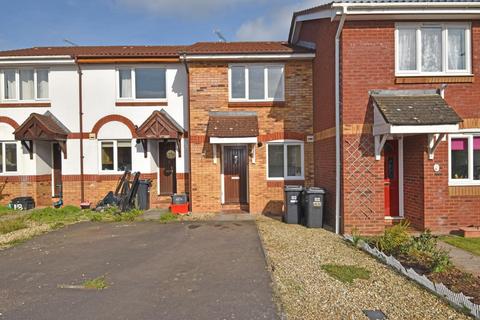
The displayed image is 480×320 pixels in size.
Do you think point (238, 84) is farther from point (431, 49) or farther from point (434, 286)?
point (434, 286)

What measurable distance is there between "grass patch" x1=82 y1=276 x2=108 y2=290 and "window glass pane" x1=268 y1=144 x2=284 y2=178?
7.34 meters

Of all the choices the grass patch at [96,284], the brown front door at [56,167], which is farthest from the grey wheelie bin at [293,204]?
the brown front door at [56,167]

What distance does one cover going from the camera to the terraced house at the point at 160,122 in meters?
11.6

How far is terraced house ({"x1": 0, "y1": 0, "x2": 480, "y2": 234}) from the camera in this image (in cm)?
851

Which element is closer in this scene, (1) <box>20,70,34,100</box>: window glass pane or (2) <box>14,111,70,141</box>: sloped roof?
(2) <box>14,111,70,141</box>: sloped roof

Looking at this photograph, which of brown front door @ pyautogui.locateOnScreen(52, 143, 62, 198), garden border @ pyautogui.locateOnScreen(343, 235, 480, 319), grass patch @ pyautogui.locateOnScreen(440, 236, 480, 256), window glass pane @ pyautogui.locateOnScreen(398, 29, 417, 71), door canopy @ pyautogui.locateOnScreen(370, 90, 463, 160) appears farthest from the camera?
brown front door @ pyautogui.locateOnScreen(52, 143, 62, 198)

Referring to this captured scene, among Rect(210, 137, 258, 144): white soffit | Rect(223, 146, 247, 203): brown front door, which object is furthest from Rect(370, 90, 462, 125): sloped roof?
Rect(223, 146, 247, 203): brown front door

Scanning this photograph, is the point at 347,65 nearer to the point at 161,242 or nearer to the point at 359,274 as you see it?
the point at 359,274

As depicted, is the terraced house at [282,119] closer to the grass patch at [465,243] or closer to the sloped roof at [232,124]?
the sloped roof at [232,124]

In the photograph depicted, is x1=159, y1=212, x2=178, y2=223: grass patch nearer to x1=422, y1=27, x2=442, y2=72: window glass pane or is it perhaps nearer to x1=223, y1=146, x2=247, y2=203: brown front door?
x1=223, y1=146, x2=247, y2=203: brown front door

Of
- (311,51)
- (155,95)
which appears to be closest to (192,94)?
(155,95)

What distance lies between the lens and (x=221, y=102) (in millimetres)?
11664

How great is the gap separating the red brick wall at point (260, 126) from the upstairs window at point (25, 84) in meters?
6.42

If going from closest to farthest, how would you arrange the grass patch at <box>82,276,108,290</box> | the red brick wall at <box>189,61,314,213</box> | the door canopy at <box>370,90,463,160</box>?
the grass patch at <box>82,276,108,290</box> < the door canopy at <box>370,90,463,160</box> < the red brick wall at <box>189,61,314,213</box>
